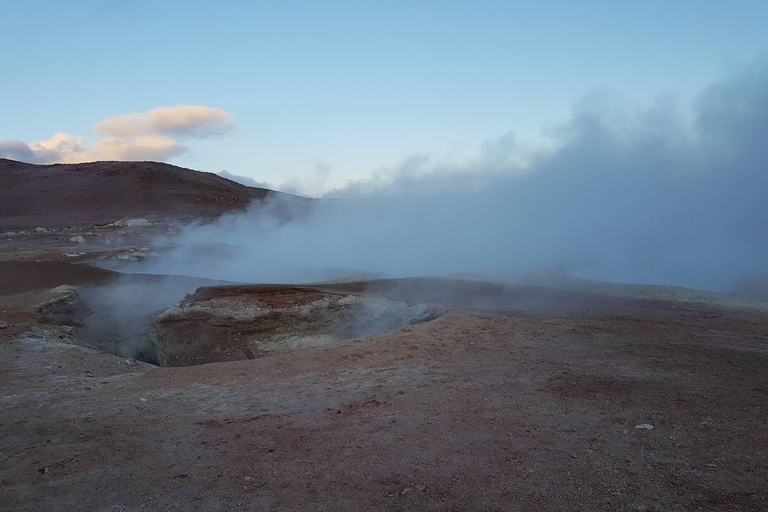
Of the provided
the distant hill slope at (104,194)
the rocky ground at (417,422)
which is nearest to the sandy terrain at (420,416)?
the rocky ground at (417,422)

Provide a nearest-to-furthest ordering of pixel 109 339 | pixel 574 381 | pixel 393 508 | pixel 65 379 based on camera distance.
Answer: pixel 393 508, pixel 574 381, pixel 65 379, pixel 109 339

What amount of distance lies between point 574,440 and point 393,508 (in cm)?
149

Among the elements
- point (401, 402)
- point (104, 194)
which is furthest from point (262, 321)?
point (104, 194)

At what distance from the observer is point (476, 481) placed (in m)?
3.08

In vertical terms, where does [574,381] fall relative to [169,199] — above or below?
below

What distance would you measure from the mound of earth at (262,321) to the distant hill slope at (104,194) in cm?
2550

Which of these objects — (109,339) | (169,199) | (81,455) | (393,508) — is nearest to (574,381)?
(393,508)

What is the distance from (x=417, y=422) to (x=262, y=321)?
4928mm

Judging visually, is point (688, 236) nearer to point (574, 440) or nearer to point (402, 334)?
point (402, 334)

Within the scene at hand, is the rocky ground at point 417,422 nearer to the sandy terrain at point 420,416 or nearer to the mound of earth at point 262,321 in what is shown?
the sandy terrain at point 420,416

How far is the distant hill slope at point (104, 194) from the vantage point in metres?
34.4

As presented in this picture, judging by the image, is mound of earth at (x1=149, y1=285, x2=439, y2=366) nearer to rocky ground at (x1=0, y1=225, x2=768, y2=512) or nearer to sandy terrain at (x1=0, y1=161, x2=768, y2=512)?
sandy terrain at (x1=0, y1=161, x2=768, y2=512)

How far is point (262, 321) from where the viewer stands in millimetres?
8398

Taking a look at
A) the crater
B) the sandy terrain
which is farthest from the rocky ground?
the crater
